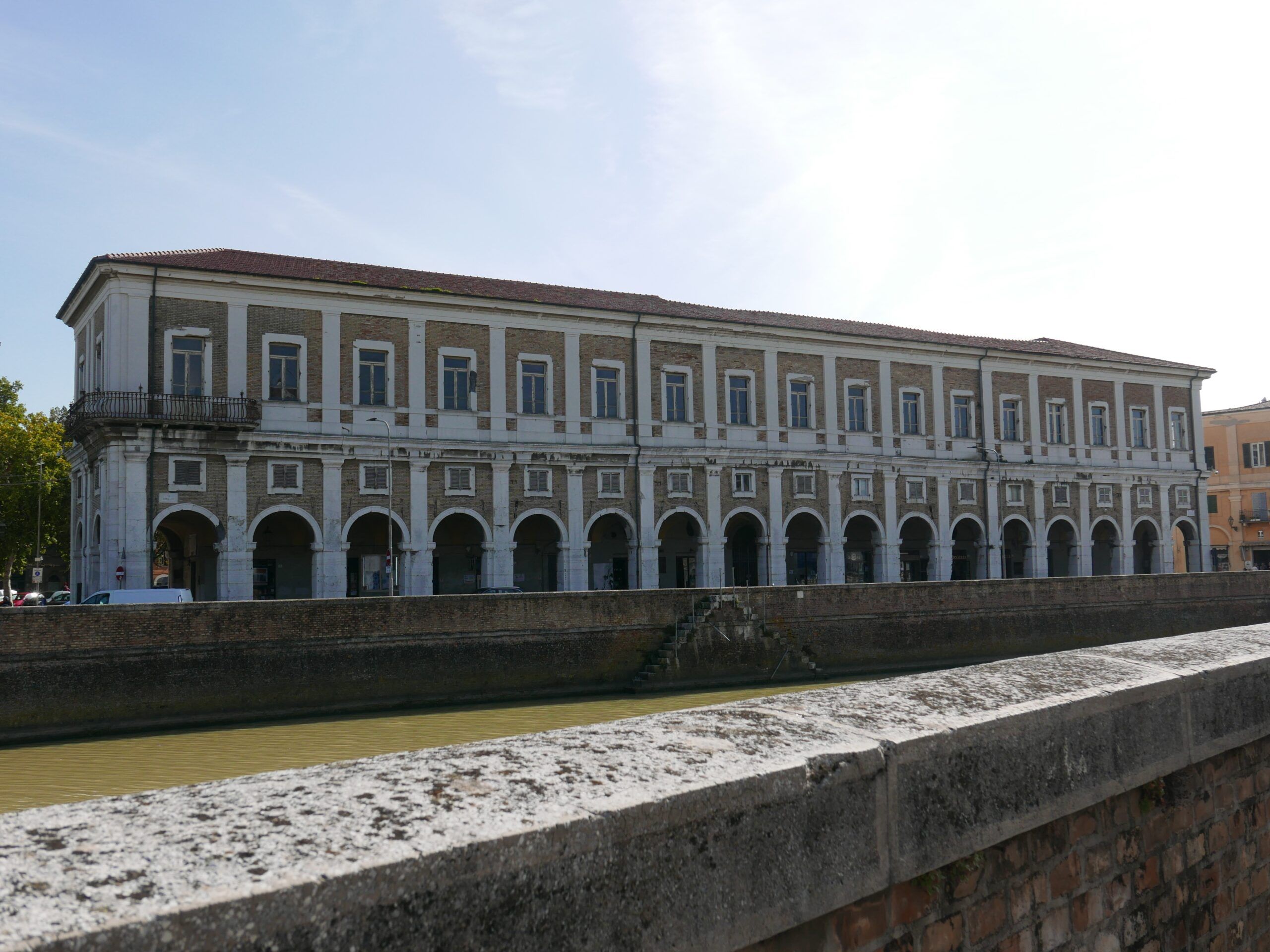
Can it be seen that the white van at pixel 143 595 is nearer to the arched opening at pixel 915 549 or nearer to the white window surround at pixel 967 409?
the arched opening at pixel 915 549

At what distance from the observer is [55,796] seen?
13.0 meters

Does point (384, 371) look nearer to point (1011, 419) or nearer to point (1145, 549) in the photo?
point (1011, 419)

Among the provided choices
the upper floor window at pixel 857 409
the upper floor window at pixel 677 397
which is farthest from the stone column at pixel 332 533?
the upper floor window at pixel 857 409

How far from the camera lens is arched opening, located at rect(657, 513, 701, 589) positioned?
38.5 m

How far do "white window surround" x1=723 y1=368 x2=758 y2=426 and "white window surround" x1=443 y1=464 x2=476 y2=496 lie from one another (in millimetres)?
9392

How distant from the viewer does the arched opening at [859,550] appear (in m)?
40.5

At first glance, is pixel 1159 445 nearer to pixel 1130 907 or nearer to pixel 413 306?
pixel 413 306

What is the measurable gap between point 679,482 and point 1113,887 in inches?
1273

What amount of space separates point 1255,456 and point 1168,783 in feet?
207

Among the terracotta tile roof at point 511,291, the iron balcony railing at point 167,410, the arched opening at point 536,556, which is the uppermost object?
the terracotta tile roof at point 511,291

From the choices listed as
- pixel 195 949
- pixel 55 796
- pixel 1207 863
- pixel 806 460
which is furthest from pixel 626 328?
pixel 195 949

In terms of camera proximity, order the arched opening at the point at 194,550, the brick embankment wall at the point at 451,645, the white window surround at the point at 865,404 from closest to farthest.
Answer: the brick embankment wall at the point at 451,645
the arched opening at the point at 194,550
the white window surround at the point at 865,404

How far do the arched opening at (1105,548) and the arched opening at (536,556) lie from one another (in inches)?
890

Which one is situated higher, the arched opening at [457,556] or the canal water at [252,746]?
the arched opening at [457,556]
